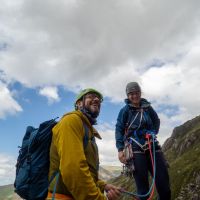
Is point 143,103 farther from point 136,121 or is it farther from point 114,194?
point 114,194

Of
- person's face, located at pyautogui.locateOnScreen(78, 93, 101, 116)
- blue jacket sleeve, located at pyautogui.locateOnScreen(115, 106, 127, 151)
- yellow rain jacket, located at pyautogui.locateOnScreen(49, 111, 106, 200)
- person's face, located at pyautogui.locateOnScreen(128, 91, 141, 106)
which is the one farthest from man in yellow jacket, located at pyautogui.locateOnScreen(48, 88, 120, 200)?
person's face, located at pyautogui.locateOnScreen(128, 91, 141, 106)

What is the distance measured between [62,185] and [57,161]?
424 millimetres

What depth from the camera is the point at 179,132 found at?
72.6 metres

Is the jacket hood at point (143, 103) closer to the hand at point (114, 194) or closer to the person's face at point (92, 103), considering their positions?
the person's face at point (92, 103)

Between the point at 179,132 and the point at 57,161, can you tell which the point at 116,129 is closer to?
the point at 57,161

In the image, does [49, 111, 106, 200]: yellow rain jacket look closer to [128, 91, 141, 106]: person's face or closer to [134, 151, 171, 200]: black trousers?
[134, 151, 171, 200]: black trousers

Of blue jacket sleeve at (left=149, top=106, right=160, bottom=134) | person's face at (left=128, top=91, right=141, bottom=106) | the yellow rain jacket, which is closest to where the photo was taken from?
the yellow rain jacket

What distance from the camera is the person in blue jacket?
8828mm

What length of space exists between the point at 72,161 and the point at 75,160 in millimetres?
52

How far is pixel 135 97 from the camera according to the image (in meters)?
9.86

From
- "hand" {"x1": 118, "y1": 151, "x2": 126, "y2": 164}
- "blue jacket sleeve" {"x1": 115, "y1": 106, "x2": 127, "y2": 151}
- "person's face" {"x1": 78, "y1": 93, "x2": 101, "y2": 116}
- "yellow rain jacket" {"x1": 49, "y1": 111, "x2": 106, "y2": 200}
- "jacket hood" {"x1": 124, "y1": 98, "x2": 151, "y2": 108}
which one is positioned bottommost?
"yellow rain jacket" {"x1": 49, "y1": 111, "x2": 106, "y2": 200}

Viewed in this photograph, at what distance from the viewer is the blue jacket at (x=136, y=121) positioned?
31.3ft

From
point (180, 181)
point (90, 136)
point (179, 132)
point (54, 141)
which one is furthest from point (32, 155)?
point (179, 132)

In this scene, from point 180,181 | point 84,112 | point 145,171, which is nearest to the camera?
point 84,112
